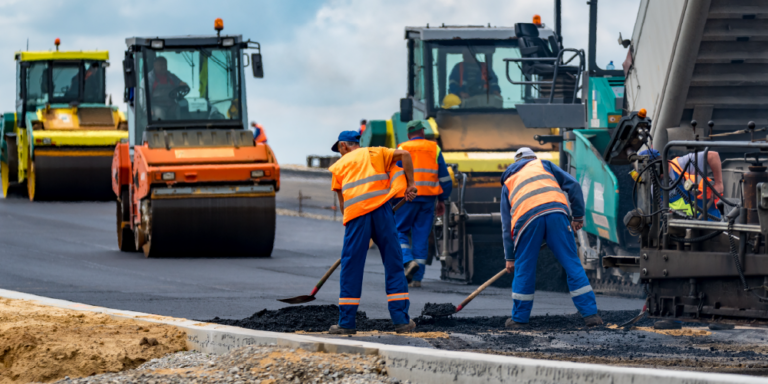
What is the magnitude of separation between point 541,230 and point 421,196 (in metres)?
3.04

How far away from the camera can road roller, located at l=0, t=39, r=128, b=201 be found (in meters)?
18.8

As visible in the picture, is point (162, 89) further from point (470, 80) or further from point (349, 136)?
point (349, 136)

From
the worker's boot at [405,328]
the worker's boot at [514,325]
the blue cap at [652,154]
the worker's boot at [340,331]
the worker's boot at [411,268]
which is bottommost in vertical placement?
the worker's boot at [514,325]

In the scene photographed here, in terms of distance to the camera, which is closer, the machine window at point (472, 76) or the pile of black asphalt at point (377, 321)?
the pile of black asphalt at point (377, 321)

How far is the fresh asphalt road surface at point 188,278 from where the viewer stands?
8.68 metres

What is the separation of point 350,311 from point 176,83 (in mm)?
7037

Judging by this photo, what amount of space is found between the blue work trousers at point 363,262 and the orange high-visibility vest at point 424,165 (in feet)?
10.9

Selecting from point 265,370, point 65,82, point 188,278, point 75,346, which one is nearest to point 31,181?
point 65,82

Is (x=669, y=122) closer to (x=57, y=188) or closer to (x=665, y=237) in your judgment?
(x=665, y=237)

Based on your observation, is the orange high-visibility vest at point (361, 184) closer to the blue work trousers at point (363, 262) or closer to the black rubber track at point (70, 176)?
the blue work trousers at point (363, 262)

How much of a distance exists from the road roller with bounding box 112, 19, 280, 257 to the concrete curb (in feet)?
20.0

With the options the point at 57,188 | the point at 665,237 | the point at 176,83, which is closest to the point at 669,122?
the point at 665,237

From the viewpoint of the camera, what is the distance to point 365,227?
6918 mm

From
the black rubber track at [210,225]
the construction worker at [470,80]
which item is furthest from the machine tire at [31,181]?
the construction worker at [470,80]
